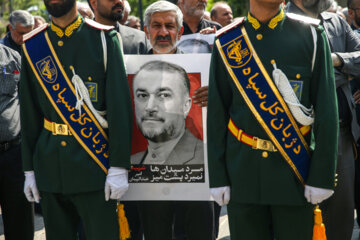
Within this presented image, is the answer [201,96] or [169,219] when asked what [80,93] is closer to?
[201,96]

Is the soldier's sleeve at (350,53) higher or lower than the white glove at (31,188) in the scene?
higher

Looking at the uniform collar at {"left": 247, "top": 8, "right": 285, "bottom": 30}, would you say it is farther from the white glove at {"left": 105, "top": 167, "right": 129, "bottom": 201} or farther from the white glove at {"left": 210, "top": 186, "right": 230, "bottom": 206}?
the white glove at {"left": 105, "top": 167, "right": 129, "bottom": 201}

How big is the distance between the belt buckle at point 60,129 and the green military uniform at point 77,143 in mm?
20

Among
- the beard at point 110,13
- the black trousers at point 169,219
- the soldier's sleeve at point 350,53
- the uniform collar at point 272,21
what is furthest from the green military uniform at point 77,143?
the soldier's sleeve at point 350,53

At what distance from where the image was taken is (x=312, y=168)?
2.70 m

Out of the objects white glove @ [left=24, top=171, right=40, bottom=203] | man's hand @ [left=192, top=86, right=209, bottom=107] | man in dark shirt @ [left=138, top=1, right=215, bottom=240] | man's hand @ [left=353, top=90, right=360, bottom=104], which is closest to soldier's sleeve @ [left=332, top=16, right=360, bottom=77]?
man's hand @ [left=353, top=90, right=360, bottom=104]

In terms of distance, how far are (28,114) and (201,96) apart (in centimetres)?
103

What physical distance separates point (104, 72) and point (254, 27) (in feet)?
2.91

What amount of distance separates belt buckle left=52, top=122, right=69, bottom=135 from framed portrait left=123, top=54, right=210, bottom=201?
1.52 feet

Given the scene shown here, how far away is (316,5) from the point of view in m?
3.32

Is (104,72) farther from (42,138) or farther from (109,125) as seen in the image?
(42,138)

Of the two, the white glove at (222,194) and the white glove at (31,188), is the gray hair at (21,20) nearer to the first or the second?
the white glove at (31,188)

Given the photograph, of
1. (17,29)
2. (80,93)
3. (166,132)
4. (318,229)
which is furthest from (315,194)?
(17,29)

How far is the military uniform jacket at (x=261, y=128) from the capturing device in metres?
2.69
